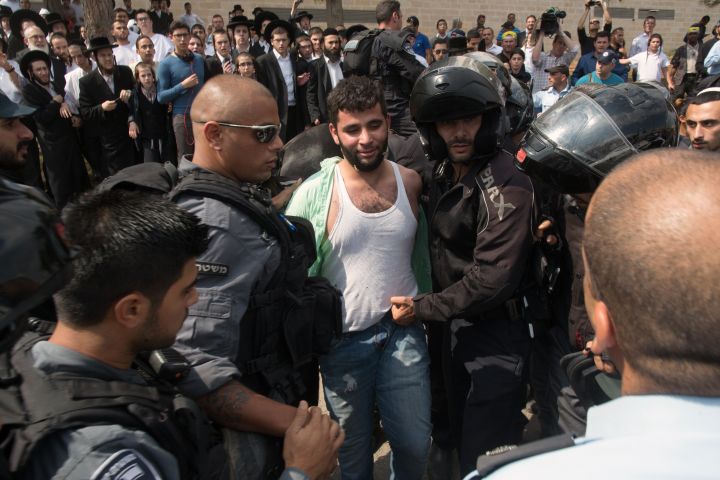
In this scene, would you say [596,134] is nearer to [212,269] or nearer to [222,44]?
[212,269]

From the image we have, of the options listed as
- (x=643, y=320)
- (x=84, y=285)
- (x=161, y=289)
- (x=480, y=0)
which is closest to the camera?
(x=643, y=320)

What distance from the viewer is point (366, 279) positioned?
2.44 m

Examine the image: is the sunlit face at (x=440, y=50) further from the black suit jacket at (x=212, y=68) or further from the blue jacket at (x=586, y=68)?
the black suit jacket at (x=212, y=68)

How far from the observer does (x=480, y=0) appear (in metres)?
22.2

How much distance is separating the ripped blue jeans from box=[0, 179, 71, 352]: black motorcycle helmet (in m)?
1.49

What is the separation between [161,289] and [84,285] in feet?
0.60

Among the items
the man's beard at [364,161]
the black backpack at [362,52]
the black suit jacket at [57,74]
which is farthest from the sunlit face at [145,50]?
the man's beard at [364,161]

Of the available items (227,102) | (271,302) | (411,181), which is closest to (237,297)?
(271,302)

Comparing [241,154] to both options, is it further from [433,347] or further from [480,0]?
[480,0]

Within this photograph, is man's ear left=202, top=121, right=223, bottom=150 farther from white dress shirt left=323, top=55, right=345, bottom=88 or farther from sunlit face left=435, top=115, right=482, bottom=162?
white dress shirt left=323, top=55, right=345, bottom=88

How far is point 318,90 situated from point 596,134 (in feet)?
20.9

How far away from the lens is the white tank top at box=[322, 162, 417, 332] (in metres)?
2.41

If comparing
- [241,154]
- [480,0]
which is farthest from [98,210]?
[480,0]

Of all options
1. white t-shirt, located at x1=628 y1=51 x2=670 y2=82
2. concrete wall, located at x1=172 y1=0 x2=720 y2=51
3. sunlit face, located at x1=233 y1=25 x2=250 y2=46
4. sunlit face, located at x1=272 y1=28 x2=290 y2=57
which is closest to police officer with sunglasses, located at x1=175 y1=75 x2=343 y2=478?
sunlit face, located at x1=272 y1=28 x2=290 y2=57
